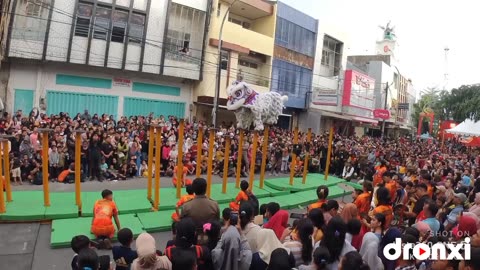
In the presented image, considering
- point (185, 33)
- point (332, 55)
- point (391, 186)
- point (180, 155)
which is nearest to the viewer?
point (391, 186)

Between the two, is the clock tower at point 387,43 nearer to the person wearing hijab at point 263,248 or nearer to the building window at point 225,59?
the building window at point 225,59

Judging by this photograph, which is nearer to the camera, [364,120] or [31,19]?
[31,19]

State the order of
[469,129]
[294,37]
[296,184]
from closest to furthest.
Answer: [296,184] → [469,129] → [294,37]

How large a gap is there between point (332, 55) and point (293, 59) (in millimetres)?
5959

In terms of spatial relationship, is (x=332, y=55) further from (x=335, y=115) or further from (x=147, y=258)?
(x=147, y=258)

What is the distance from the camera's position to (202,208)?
5.07m

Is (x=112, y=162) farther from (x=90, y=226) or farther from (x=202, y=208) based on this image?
(x=202, y=208)

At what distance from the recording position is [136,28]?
62.8ft

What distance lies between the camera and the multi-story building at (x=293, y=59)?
26.1 m

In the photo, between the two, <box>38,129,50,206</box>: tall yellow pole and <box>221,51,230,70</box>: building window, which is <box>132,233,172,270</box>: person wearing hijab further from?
<box>221,51,230,70</box>: building window

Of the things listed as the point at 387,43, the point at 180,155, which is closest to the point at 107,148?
the point at 180,155

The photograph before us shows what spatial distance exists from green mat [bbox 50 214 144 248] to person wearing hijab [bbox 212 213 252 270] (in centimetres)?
348

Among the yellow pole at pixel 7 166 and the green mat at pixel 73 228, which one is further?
the yellow pole at pixel 7 166

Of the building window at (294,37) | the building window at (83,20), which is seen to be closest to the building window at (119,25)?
the building window at (83,20)
